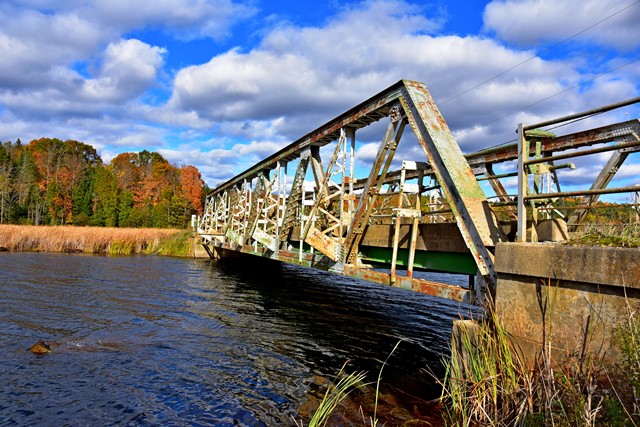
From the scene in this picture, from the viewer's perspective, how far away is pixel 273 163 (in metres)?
15.9

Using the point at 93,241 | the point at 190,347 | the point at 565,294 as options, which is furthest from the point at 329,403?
the point at 93,241

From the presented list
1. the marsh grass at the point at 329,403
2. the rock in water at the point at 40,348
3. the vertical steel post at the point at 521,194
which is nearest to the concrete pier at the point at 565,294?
the vertical steel post at the point at 521,194

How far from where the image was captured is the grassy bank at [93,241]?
32.1 metres

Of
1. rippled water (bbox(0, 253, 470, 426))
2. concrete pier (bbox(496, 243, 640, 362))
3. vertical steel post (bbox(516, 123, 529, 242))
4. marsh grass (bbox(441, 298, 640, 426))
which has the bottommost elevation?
rippled water (bbox(0, 253, 470, 426))

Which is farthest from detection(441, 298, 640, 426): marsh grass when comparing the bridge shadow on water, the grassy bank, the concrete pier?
the grassy bank

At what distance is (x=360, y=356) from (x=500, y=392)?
453 centimetres

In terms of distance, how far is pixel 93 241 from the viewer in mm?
33281

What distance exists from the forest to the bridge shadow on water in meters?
46.1

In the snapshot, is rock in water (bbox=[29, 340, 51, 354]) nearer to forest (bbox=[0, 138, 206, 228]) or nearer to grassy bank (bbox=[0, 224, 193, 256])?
grassy bank (bbox=[0, 224, 193, 256])

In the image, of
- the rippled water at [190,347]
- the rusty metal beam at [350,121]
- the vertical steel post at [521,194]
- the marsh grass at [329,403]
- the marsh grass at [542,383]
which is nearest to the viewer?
the marsh grass at [542,383]

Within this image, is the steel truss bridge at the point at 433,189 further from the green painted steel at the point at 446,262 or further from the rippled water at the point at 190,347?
the rippled water at the point at 190,347

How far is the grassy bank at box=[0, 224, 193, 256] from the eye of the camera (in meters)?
32.1

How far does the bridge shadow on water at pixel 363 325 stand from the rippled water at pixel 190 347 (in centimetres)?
4

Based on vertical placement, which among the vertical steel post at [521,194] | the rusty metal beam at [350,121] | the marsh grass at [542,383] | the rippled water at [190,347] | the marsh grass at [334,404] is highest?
the rusty metal beam at [350,121]
